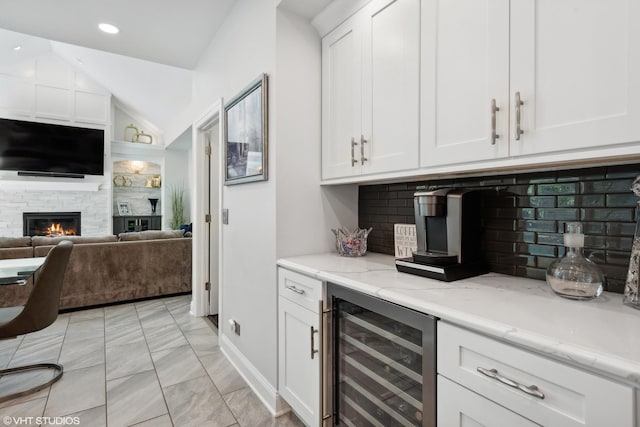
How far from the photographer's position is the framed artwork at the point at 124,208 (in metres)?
7.57

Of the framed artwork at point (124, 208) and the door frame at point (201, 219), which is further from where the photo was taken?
the framed artwork at point (124, 208)

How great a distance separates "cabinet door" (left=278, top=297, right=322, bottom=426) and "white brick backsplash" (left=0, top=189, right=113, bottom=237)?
6.89 metres

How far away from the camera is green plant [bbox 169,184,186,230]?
7.50 m

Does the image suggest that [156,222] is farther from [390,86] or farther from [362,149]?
[390,86]

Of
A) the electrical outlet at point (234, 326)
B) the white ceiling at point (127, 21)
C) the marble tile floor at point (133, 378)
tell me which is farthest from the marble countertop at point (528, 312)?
the white ceiling at point (127, 21)

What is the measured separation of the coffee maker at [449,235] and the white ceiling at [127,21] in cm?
219

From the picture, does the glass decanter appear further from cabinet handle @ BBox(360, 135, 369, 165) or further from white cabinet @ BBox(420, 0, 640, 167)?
cabinet handle @ BBox(360, 135, 369, 165)

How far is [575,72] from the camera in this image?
95 centimetres

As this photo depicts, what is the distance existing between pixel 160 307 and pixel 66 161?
4.79 m

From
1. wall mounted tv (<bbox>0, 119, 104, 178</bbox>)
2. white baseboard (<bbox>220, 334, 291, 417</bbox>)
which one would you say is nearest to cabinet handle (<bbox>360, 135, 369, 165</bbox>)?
white baseboard (<bbox>220, 334, 291, 417</bbox>)

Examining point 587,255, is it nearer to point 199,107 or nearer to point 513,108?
point 513,108

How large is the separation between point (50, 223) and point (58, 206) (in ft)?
1.28

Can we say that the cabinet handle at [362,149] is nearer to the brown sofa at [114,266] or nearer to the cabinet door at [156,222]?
the brown sofa at [114,266]

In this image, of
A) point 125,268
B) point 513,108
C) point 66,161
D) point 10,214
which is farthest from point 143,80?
point 513,108
